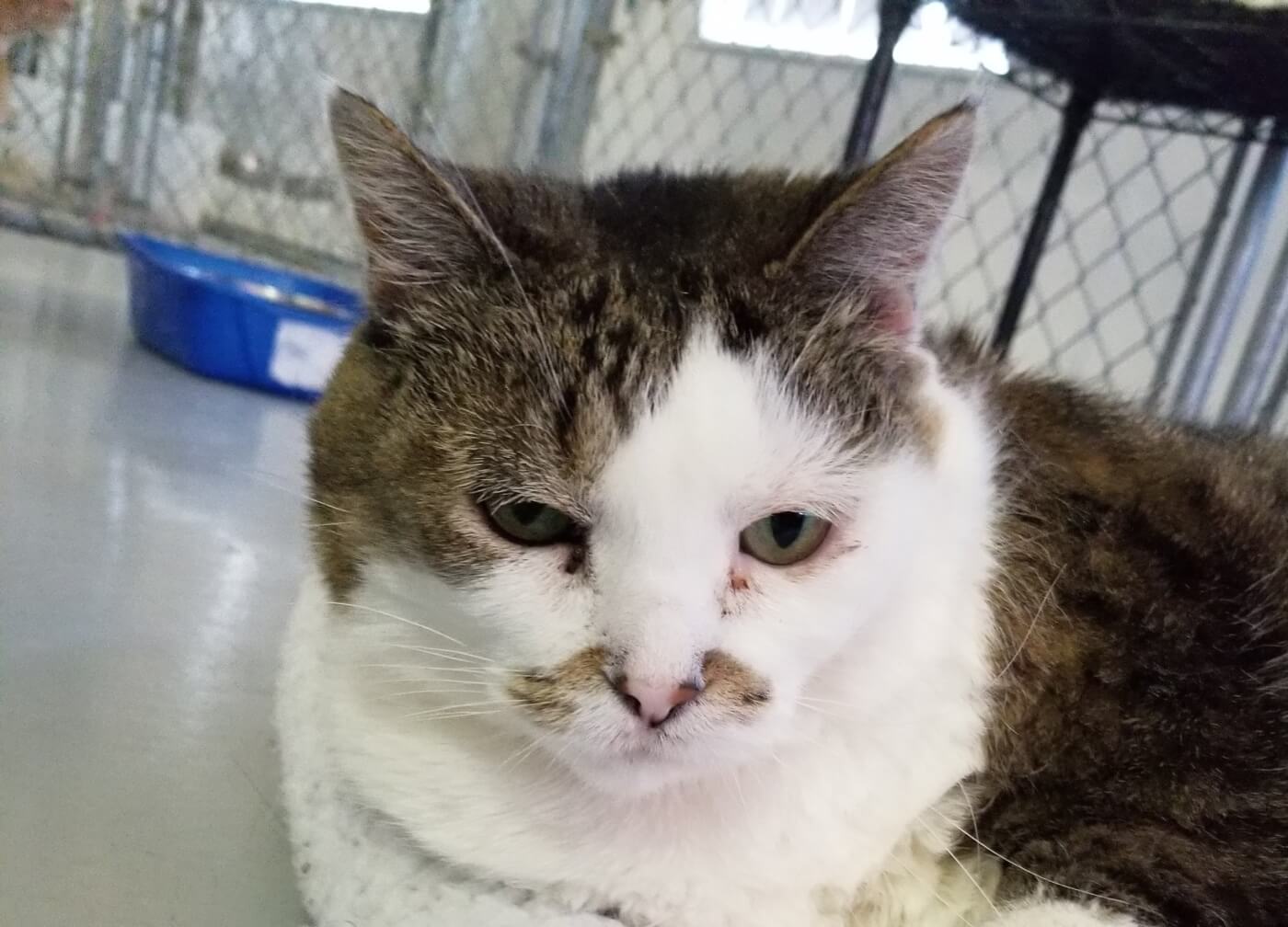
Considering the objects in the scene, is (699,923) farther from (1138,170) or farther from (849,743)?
(1138,170)

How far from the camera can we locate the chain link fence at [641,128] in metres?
2.47

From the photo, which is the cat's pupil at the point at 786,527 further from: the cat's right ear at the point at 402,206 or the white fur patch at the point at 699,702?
the cat's right ear at the point at 402,206

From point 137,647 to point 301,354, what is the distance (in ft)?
4.70

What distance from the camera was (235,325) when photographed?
252 centimetres

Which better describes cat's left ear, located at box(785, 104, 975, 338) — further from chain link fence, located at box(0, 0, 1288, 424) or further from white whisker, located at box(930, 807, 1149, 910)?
chain link fence, located at box(0, 0, 1288, 424)

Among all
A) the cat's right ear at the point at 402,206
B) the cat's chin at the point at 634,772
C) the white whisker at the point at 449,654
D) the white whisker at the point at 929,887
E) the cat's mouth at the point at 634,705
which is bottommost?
the white whisker at the point at 929,887

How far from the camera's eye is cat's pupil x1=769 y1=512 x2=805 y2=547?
755 mm

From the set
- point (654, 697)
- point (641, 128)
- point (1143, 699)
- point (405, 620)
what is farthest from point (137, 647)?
point (641, 128)

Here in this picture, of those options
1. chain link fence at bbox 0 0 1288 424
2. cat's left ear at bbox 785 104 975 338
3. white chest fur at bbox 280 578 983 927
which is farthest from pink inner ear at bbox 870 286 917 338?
chain link fence at bbox 0 0 1288 424

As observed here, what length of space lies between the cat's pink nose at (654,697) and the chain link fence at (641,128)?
1.44m

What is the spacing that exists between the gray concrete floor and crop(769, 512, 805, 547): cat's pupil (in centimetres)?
55

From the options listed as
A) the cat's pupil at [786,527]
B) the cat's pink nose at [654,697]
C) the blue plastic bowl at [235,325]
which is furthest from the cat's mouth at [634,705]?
the blue plastic bowl at [235,325]

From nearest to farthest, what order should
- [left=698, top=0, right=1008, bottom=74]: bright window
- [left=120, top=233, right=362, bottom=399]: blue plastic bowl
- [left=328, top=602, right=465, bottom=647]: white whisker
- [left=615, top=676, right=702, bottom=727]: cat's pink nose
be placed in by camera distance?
[left=615, top=676, right=702, bottom=727]: cat's pink nose, [left=328, top=602, right=465, bottom=647]: white whisker, [left=120, top=233, right=362, bottom=399]: blue plastic bowl, [left=698, top=0, right=1008, bottom=74]: bright window

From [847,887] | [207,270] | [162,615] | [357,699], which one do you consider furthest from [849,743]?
[207,270]
